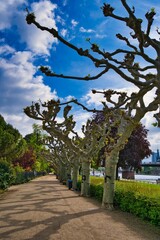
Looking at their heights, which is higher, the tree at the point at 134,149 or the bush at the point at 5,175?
the tree at the point at 134,149

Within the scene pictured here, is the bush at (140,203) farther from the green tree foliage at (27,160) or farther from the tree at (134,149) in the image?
the green tree foliage at (27,160)

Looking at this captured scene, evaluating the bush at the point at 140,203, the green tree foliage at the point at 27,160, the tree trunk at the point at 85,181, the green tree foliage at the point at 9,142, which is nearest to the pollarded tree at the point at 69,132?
the tree trunk at the point at 85,181

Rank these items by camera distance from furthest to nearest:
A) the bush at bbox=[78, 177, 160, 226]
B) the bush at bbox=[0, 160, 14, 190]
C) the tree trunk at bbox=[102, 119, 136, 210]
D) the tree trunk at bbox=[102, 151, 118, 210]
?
1. the bush at bbox=[0, 160, 14, 190]
2. the tree trunk at bbox=[102, 151, 118, 210]
3. the tree trunk at bbox=[102, 119, 136, 210]
4. the bush at bbox=[78, 177, 160, 226]

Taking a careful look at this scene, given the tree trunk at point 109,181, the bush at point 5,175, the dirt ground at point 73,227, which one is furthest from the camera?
the bush at point 5,175

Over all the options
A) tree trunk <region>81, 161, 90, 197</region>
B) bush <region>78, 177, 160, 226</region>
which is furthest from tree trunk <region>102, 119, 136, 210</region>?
tree trunk <region>81, 161, 90, 197</region>

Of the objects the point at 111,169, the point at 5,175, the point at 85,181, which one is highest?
the point at 111,169

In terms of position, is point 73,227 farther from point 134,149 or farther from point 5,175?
point 134,149

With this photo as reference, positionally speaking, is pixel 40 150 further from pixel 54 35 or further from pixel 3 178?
pixel 54 35

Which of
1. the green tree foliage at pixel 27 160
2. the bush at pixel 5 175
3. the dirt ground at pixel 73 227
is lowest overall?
the dirt ground at pixel 73 227

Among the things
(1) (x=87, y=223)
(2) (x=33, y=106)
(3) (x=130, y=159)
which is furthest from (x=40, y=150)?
(1) (x=87, y=223)

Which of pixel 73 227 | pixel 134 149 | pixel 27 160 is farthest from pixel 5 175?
pixel 27 160

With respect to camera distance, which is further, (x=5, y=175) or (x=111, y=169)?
(x=5, y=175)

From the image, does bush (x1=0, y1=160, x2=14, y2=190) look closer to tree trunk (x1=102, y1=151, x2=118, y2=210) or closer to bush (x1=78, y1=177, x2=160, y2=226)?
tree trunk (x1=102, y1=151, x2=118, y2=210)

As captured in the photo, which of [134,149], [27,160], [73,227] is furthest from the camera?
[27,160]
